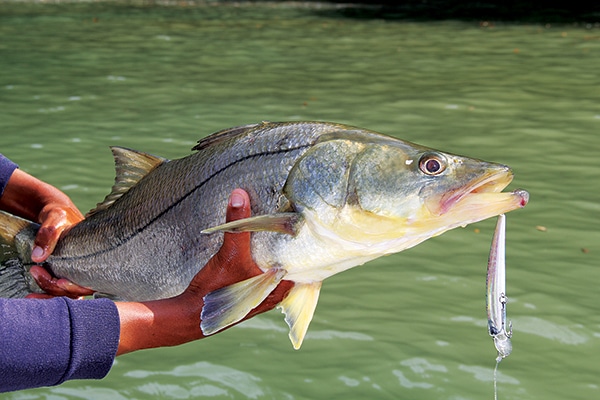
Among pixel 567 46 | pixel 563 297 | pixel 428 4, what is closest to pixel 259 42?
pixel 567 46

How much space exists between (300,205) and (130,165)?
807mm

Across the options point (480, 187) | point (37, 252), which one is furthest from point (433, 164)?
point (37, 252)

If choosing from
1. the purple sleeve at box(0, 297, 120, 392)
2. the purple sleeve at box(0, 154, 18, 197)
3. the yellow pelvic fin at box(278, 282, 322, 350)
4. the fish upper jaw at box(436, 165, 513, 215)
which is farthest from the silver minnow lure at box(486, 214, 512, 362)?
the purple sleeve at box(0, 154, 18, 197)

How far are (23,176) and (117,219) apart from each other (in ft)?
3.01

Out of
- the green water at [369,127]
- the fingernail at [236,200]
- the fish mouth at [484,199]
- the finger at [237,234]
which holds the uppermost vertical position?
the fish mouth at [484,199]

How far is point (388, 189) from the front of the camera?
2.79 m

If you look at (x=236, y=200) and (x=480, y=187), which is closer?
(x=480, y=187)

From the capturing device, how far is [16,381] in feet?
8.84

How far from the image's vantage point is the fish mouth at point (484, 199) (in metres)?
2.59

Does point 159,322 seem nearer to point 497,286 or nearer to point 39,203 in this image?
point 497,286

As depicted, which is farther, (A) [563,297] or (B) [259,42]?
(B) [259,42]

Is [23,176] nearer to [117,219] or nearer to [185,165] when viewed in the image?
[117,219]

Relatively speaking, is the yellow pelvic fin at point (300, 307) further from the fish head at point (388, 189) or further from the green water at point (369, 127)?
the green water at point (369, 127)

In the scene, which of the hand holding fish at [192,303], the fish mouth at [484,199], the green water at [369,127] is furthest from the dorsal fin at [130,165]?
the green water at [369,127]
